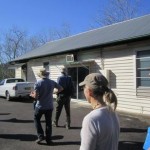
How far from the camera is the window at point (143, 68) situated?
A: 12916 millimetres

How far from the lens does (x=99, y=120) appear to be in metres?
2.64

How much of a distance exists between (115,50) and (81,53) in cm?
312

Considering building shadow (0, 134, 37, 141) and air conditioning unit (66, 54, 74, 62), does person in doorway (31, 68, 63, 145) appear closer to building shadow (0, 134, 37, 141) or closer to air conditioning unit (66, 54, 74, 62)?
building shadow (0, 134, 37, 141)

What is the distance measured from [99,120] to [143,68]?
10782mm

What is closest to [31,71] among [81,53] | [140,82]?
[81,53]

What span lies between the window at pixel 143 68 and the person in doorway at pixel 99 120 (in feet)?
34.1

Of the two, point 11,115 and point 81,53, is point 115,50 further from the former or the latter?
point 11,115

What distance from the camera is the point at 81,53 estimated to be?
17.3m

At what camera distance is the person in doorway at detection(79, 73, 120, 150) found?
2613 mm

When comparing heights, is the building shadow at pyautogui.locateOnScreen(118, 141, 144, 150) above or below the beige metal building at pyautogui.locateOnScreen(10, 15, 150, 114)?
below

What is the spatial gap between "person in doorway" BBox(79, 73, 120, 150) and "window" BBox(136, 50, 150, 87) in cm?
1038

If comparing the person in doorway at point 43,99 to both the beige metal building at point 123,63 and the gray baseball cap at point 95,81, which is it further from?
the beige metal building at point 123,63

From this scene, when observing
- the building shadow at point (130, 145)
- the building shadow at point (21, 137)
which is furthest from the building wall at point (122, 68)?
the building shadow at point (21, 137)

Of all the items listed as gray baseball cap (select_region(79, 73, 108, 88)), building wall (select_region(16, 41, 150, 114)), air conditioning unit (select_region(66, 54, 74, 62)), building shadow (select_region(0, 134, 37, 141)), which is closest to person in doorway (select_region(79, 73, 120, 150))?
gray baseball cap (select_region(79, 73, 108, 88))
